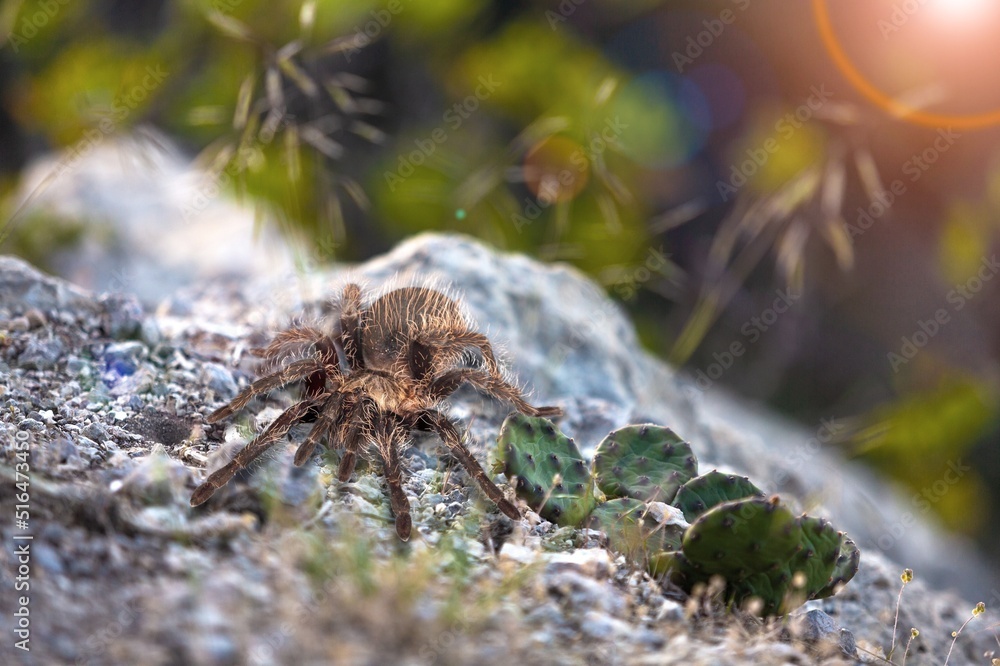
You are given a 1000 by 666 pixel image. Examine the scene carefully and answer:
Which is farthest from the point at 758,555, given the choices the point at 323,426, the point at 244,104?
the point at 244,104

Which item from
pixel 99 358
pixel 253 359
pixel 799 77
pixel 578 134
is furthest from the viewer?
pixel 799 77

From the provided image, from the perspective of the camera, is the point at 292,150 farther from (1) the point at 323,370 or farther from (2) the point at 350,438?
(2) the point at 350,438

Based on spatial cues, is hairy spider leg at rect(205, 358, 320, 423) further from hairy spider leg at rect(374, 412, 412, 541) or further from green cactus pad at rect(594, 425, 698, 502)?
green cactus pad at rect(594, 425, 698, 502)

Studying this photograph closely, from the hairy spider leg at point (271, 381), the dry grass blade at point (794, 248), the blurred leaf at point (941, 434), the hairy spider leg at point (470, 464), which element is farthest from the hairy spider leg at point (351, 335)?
the blurred leaf at point (941, 434)

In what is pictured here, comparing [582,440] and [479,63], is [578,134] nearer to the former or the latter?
[479,63]

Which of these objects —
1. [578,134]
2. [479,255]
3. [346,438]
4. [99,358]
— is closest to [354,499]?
[346,438]

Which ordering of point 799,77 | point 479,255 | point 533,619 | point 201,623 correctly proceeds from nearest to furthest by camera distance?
1. point 201,623
2. point 533,619
3. point 479,255
4. point 799,77
